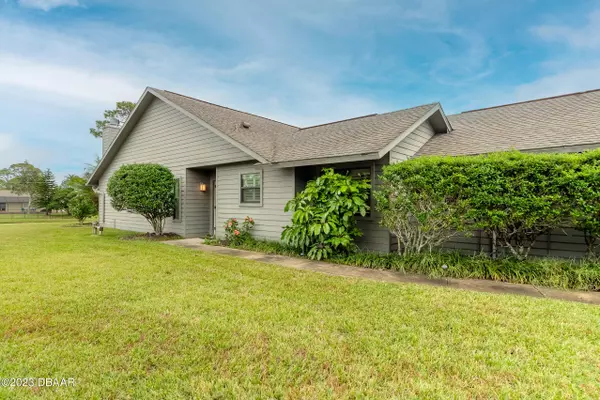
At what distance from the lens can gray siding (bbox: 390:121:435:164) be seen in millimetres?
7145

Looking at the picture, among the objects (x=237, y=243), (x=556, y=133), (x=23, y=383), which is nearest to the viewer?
(x=23, y=383)

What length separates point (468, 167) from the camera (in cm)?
538

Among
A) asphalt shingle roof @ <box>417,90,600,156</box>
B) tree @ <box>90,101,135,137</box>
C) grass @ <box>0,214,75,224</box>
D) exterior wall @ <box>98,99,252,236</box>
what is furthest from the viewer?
tree @ <box>90,101,135,137</box>

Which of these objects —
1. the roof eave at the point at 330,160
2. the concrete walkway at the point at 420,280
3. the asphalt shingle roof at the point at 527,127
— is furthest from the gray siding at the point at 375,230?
the asphalt shingle roof at the point at 527,127

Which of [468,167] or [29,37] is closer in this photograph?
[468,167]

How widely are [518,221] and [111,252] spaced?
884cm

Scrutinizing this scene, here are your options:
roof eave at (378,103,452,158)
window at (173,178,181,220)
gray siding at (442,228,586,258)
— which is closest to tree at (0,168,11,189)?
window at (173,178,181,220)

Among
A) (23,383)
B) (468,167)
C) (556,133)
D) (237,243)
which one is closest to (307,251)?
(237,243)

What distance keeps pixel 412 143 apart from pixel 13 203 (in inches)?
2858

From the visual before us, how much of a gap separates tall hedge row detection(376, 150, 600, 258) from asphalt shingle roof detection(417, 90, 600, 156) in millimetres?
1802

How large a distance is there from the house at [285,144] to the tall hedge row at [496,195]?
0.86 meters

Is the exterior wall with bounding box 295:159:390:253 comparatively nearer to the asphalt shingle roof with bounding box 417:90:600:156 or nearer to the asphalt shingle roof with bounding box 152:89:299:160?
the asphalt shingle roof with bounding box 417:90:600:156

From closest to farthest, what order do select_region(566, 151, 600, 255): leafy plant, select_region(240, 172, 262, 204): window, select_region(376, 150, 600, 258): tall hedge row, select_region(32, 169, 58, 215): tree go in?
select_region(566, 151, 600, 255): leafy plant < select_region(376, 150, 600, 258): tall hedge row < select_region(240, 172, 262, 204): window < select_region(32, 169, 58, 215): tree

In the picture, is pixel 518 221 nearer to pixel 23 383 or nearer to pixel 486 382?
pixel 486 382
